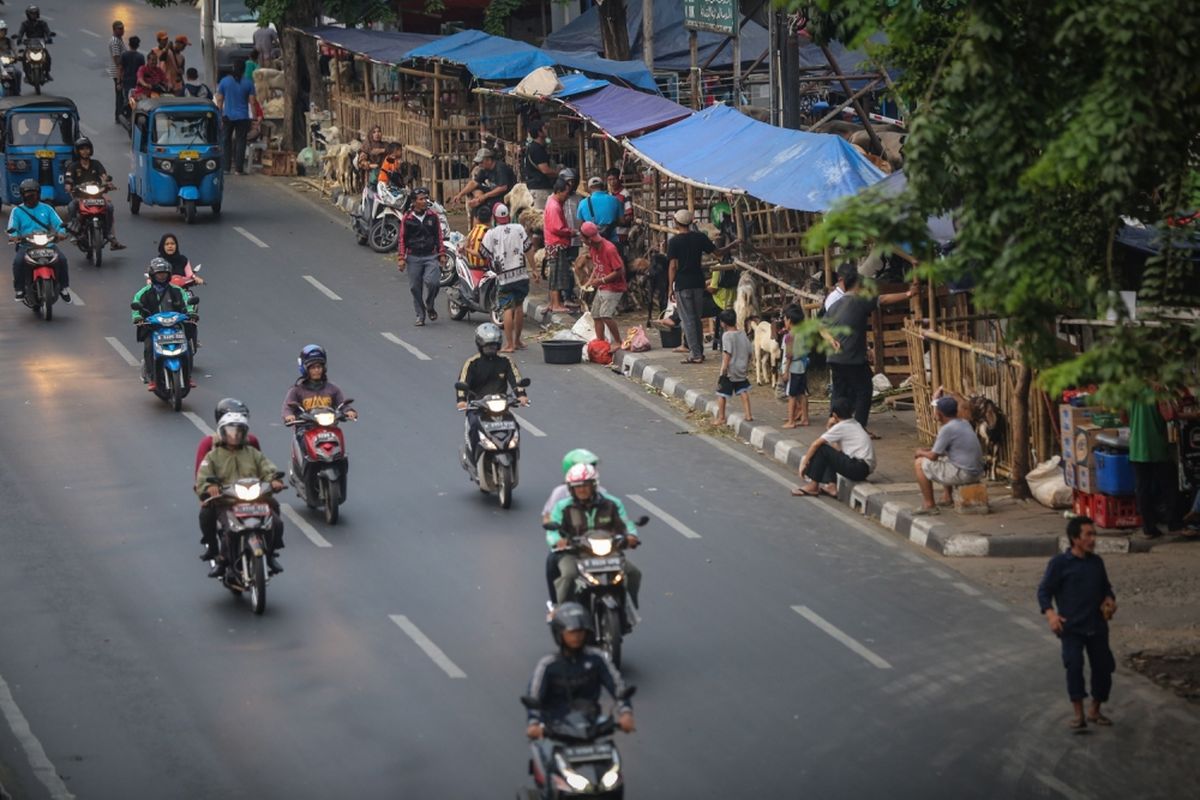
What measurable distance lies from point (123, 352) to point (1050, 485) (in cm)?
1198

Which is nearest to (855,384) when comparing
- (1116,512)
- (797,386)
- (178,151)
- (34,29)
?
(797,386)

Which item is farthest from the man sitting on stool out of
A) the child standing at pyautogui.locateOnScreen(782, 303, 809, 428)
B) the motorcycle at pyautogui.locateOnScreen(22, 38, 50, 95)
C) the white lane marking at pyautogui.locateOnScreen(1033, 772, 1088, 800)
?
the motorcycle at pyautogui.locateOnScreen(22, 38, 50, 95)

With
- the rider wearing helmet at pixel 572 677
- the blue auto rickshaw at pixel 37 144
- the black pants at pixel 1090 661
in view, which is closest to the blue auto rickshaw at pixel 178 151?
the blue auto rickshaw at pixel 37 144

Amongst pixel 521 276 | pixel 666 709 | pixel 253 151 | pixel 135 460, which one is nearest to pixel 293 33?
pixel 253 151

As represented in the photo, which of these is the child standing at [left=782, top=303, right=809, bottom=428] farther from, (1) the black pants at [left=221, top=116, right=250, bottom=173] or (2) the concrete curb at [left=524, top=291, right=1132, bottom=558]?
(1) the black pants at [left=221, top=116, right=250, bottom=173]

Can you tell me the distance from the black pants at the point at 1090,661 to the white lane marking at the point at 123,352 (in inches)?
562

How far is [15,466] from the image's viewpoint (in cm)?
2012

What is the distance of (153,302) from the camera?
22.3 meters

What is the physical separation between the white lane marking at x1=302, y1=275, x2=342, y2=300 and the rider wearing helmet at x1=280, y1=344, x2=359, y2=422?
10.1 metres

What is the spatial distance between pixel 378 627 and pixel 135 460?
584 centimetres

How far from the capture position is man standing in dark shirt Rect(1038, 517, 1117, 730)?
517 inches

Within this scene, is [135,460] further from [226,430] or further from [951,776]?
[951,776]

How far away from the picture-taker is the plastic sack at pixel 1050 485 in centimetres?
1820

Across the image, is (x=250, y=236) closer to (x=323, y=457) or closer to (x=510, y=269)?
(x=510, y=269)
